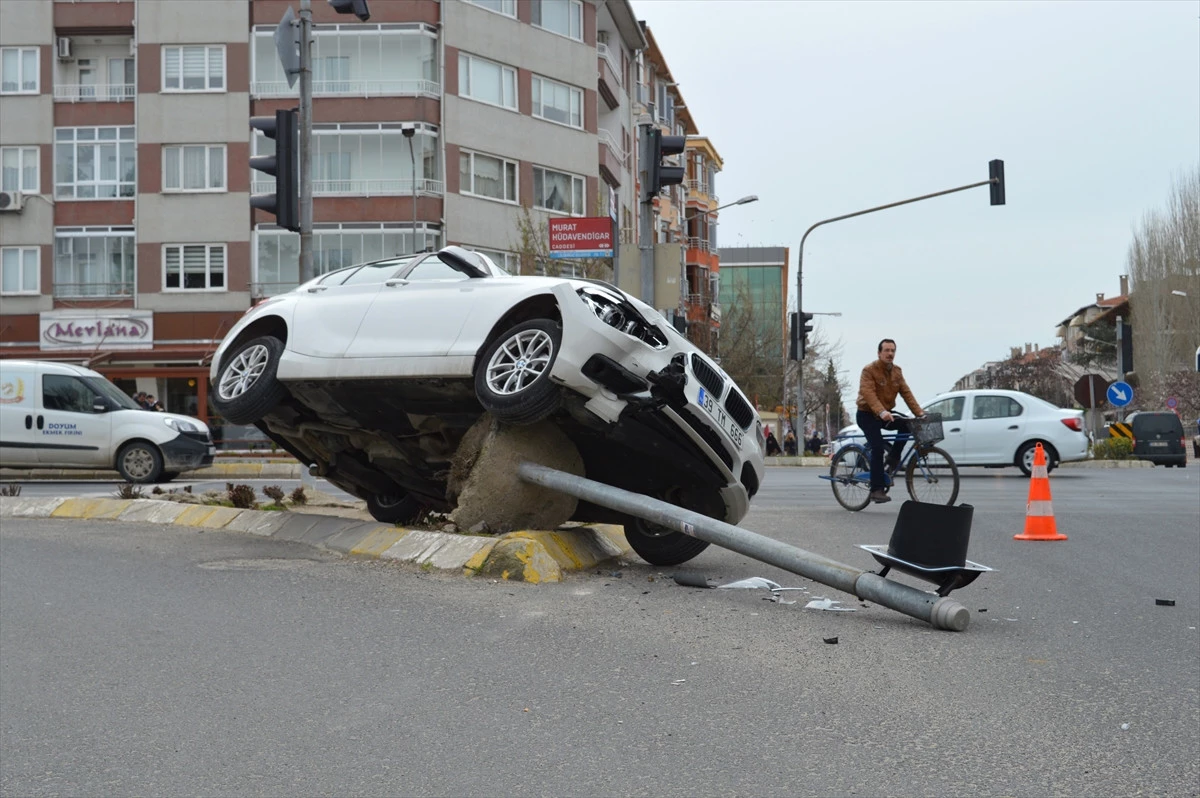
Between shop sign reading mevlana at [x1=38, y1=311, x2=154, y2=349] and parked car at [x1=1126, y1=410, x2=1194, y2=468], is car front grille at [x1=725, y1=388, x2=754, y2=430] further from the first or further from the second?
shop sign reading mevlana at [x1=38, y1=311, x2=154, y2=349]

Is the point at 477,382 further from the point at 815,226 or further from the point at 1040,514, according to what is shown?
the point at 815,226

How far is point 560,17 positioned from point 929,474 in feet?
120

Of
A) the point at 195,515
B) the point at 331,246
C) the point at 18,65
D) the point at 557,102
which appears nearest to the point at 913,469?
the point at 195,515

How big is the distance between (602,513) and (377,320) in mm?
2058

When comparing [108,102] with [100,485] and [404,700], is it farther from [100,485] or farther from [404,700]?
[404,700]

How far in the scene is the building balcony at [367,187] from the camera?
41531 mm

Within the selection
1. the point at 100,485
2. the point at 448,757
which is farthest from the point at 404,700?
the point at 100,485

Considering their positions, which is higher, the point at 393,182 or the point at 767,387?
the point at 393,182

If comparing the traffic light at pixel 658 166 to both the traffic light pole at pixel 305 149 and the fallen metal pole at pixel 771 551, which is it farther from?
the fallen metal pole at pixel 771 551

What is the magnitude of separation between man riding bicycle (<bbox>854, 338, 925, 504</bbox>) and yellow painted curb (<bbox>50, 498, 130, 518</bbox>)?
7230 millimetres

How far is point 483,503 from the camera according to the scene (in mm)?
8273

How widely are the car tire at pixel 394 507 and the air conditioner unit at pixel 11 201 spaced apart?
36627 millimetres

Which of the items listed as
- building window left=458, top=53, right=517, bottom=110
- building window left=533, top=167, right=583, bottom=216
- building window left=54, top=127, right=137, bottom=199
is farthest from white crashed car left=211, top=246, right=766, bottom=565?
building window left=54, top=127, right=137, bottom=199

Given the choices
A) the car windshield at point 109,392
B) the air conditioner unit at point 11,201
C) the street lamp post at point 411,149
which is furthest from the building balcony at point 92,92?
the car windshield at point 109,392
